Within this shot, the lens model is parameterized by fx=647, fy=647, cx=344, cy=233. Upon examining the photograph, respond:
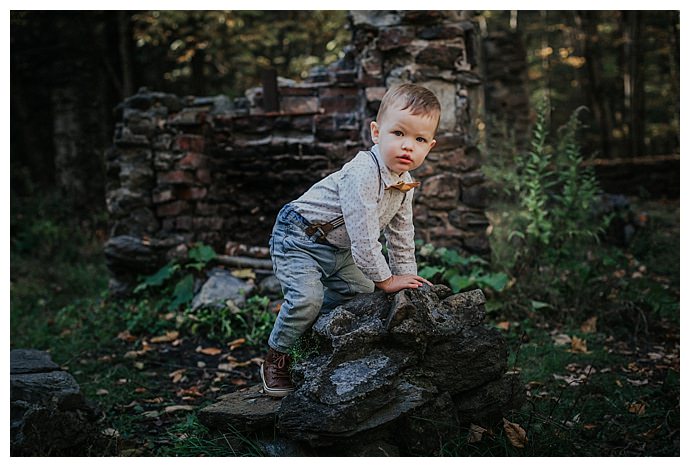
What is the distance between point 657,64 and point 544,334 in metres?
13.6

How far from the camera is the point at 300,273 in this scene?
2.85m

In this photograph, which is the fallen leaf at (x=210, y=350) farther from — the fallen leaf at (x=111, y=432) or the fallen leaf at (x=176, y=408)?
the fallen leaf at (x=111, y=432)

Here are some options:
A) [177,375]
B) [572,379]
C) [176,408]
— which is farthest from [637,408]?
[177,375]

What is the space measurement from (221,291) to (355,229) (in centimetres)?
298

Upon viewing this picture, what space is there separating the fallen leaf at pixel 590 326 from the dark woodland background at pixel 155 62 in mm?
4472

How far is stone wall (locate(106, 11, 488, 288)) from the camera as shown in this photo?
5500mm

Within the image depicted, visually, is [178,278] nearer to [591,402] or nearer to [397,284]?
[397,284]

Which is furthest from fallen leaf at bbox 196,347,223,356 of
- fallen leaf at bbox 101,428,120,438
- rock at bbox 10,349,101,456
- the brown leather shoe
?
the brown leather shoe

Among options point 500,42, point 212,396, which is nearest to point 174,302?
point 212,396

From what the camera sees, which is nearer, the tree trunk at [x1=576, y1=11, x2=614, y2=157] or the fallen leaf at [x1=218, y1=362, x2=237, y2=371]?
the fallen leaf at [x1=218, y1=362, x2=237, y2=371]

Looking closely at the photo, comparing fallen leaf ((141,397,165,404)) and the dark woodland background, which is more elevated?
the dark woodland background

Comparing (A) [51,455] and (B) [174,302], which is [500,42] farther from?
(A) [51,455]

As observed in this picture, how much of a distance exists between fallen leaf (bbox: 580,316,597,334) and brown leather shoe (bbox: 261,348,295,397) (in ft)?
8.83

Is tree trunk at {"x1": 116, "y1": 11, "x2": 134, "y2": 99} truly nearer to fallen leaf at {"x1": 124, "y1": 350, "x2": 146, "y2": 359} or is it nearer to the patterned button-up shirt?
fallen leaf at {"x1": 124, "y1": 350, "x2": 146, "y2": 359}
